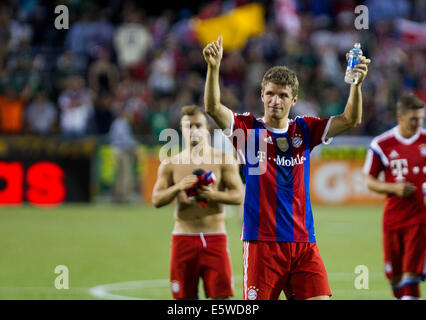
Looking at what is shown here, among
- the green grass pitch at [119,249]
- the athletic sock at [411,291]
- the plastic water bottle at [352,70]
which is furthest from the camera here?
the green grass pitch at [119,249]

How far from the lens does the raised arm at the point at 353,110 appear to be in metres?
5.73

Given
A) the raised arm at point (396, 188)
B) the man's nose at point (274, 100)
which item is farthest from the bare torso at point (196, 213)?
the man's nose at point (274, 100)

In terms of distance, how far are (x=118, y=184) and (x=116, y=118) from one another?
1.73 m

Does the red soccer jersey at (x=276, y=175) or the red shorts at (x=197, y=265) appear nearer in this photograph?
the red soccer jersey at (x=276, y=175)

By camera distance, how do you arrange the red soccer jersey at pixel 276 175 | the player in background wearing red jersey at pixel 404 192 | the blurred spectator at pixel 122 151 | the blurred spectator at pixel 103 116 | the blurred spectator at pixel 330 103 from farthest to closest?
the blurred spectator at pixel 330 103 < the blurred spectator at pixel 103 116 < the blurred spectator at pixel 122 151 < the player in background wearing red jersey at pixel 404 192 < the red soccer jersey at pixel 276 175

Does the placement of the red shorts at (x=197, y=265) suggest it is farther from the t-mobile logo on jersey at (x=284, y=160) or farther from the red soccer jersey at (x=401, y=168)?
the red soccer jersey at (x=401, y=168)

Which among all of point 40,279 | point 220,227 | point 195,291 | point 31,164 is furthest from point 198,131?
point 31,164

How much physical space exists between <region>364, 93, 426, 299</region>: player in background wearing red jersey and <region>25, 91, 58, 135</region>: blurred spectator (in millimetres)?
14025

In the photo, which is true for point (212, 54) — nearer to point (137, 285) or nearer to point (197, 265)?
point (197, 265)

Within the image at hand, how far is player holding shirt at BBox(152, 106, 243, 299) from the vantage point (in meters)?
7.60

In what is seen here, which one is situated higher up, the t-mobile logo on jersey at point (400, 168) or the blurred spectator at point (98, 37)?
the blurred spectator at point (98, 37)

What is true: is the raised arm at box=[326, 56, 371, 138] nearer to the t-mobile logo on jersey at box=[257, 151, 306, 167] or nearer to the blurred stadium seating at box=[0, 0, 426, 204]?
the t-mobile logo on jersey at box=[257, 151, 306, 167]

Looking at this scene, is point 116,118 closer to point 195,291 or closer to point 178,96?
point 178,96

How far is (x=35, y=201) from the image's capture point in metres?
20.9
